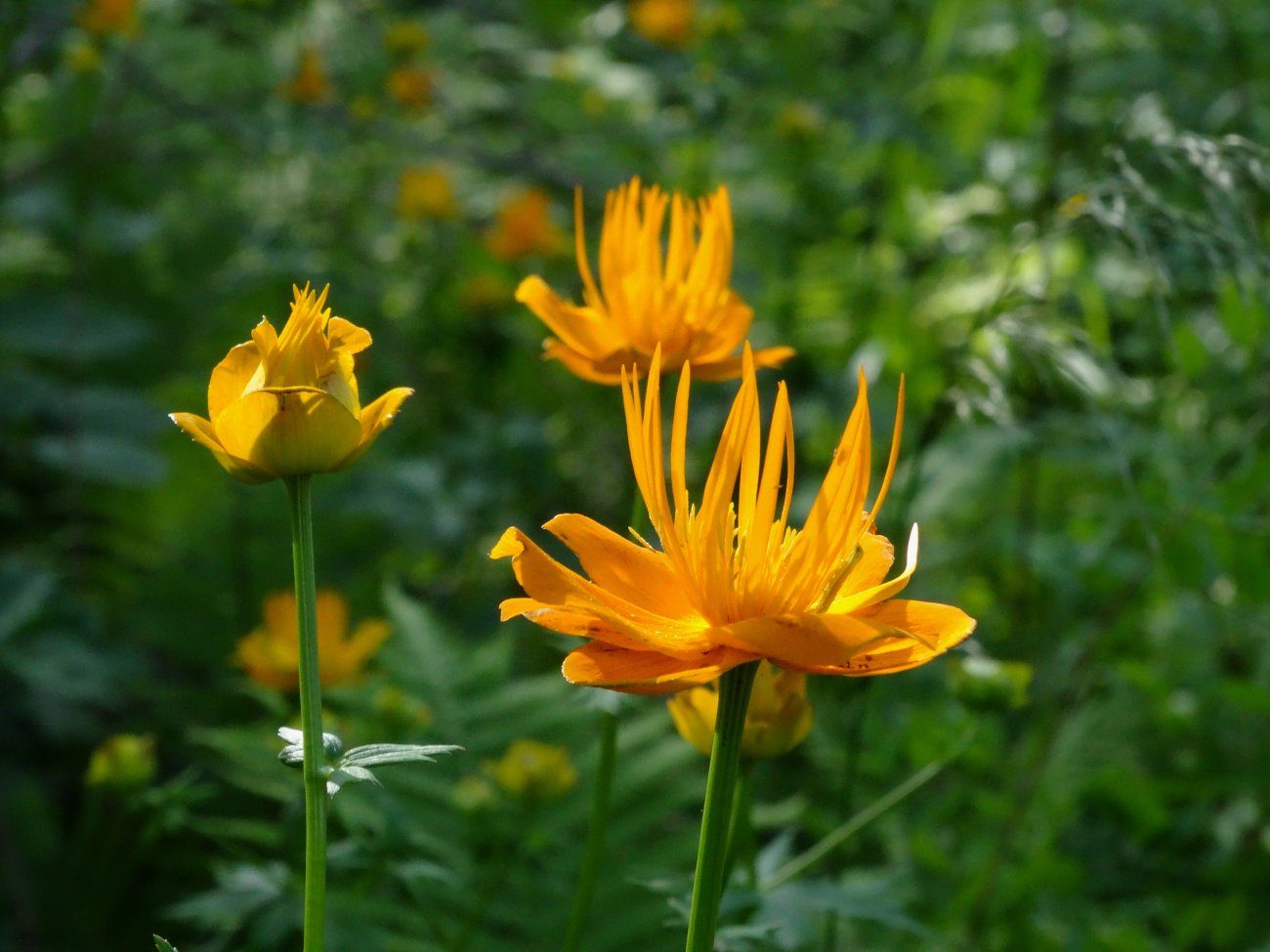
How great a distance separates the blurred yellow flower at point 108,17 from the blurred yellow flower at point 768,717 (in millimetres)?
2050

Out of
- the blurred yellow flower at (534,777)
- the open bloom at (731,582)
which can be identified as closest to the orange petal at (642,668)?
the open bloom at (731,582)

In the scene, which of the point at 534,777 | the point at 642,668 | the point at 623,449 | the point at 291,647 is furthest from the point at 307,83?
the point at 642,668

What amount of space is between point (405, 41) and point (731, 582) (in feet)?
9.45

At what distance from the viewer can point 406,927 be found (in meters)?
1.72

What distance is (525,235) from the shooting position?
2.84m

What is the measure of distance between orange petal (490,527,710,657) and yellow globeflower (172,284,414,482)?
0.33 ft

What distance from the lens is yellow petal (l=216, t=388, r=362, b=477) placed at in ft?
2.19

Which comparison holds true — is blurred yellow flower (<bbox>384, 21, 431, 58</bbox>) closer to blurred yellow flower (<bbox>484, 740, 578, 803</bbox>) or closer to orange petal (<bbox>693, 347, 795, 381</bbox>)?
blurred yellow flower (<bbox>484, 740, 578, 803</bbox>)

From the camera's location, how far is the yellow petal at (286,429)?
26.3 inches

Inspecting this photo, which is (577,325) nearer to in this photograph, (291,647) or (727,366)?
(727,366)

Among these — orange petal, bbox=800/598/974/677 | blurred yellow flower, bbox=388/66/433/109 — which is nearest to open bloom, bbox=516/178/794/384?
orange petal, bbox=800/598/974/677

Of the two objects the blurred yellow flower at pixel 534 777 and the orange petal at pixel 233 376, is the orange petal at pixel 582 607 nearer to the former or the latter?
the orange petal at pixel 233 376

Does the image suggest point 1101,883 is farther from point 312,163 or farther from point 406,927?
point 312,163

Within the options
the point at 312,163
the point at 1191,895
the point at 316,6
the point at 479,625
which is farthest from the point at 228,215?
the point at 1191,895
